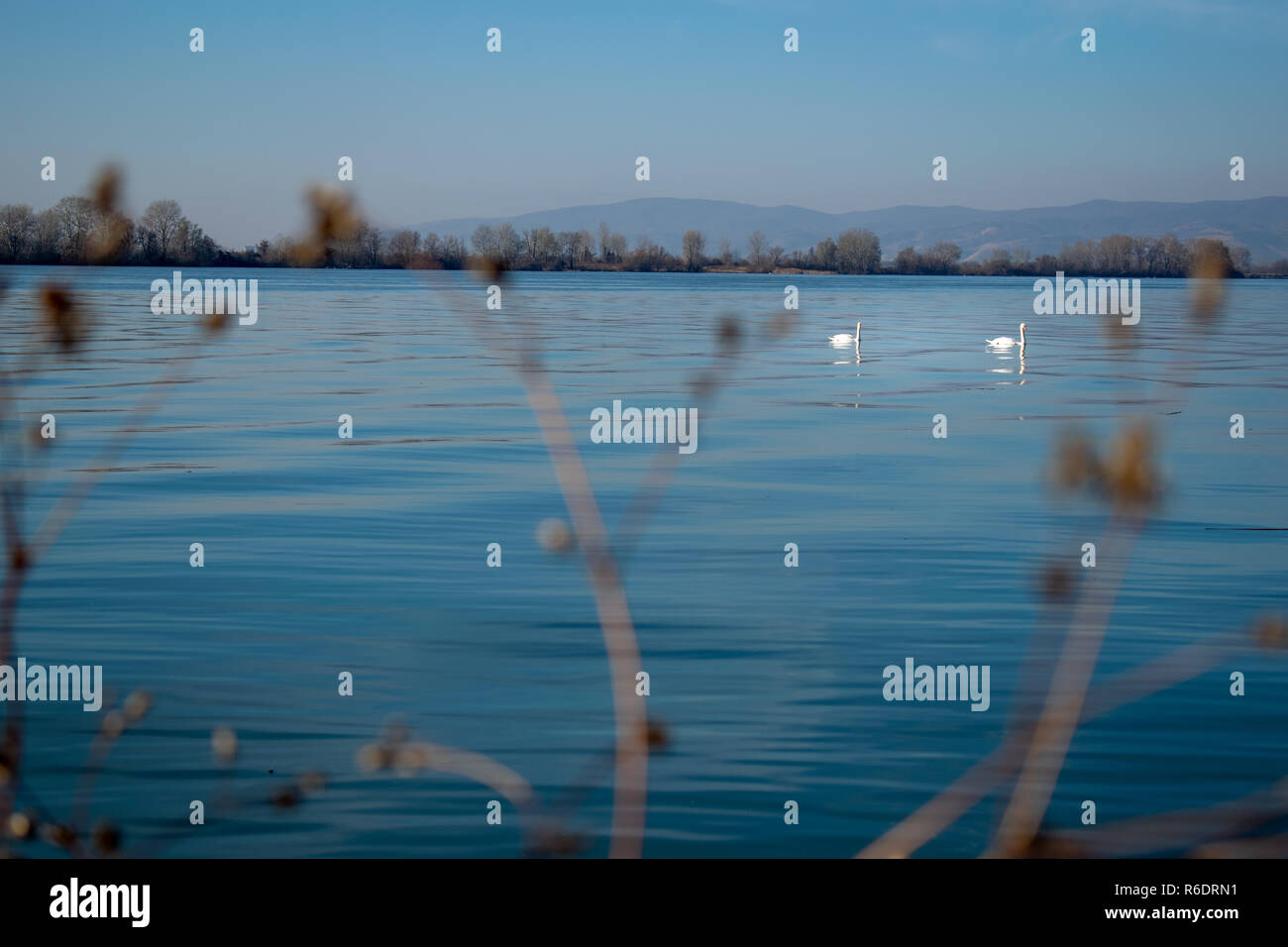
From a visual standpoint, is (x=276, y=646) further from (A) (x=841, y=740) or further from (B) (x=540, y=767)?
(A) (x=841, y=740)

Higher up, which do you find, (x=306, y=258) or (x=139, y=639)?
(x=306, y=258)

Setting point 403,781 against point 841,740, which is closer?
point 403,781

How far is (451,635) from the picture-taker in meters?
8.79

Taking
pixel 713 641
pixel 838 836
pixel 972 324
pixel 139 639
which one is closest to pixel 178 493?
pixel 139 639

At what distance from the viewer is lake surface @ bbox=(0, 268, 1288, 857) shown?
19.6 feet

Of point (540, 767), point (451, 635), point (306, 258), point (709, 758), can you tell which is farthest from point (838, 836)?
point (306, 258)

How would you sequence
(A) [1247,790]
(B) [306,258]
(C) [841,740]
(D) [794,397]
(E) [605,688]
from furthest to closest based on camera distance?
(D) [794,397] < (E) [605,688] < (C) [841,740] < (A) [1247,790] < (B) [306,258]

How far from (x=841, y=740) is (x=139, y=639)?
15.5 feet

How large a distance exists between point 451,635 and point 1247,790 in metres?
4.92

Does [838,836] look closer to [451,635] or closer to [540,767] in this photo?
[540,767]

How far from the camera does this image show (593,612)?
9.84 meters

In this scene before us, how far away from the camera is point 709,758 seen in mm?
6594

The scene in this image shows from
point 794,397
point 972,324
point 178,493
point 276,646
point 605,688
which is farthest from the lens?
point 972,324

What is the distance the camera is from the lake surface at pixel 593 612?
19.6ft
